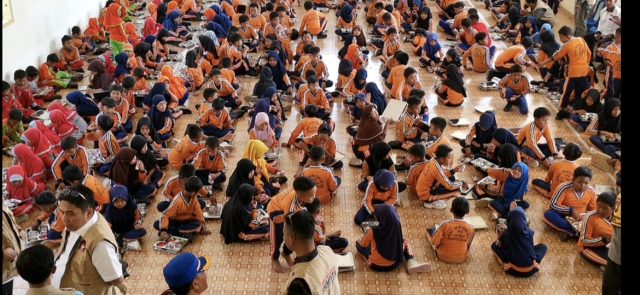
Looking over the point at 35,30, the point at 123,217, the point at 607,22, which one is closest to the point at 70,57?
the point at 35,30

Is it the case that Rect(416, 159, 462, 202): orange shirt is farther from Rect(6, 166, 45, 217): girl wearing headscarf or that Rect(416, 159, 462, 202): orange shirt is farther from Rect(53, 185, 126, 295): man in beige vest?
Rect(6, 166, 45, 217): girl wearing headscarf

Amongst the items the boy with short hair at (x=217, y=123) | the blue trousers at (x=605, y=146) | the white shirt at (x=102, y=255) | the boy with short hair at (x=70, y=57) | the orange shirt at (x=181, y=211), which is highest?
the white shirt at (x=102, y=255)

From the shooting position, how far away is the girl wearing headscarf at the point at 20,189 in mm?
6574

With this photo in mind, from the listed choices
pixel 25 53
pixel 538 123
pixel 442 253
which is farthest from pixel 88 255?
pixel 25 53

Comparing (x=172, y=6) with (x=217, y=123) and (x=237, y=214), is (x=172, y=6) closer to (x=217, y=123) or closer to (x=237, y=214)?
(x=217, y=123)

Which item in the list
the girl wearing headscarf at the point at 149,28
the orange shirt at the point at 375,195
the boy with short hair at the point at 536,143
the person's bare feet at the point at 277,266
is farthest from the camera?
the girl wearing headscarf at the point at 149,28

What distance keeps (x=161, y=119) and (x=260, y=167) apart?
195 cm

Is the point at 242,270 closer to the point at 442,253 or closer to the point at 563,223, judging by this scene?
the point at 442,253

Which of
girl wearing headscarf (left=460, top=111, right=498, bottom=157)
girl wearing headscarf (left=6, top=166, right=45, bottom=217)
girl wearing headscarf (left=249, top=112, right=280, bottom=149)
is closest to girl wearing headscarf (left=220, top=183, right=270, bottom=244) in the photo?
girl wearing headscarf (left=249, top=112, right=280, bottom=149)

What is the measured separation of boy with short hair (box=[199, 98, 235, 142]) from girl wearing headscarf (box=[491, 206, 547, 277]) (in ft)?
13.0

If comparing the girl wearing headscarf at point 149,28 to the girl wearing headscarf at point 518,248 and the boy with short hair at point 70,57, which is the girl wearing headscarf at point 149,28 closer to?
the boy with short hair at point 70,57

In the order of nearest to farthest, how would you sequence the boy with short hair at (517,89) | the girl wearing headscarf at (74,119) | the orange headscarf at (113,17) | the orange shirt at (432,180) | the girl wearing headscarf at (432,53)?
the orange shirt at (432,180), the girl wearing headscarf at (74,119), the boy with short hair at (517,89), the girl wearing headscarf at (432,53), the orange headscarf at (113,17)

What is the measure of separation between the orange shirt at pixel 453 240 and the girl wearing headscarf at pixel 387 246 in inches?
9.4

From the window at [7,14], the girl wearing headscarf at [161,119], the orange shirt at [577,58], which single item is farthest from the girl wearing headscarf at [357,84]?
the window at [7,14]
